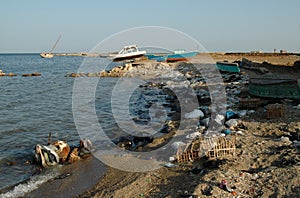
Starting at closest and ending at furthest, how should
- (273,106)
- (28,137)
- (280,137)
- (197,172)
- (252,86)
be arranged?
(197,172) → (280,137) → (273,106) → (28,137) → (252,86)

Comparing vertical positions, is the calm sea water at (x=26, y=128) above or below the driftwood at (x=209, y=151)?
below

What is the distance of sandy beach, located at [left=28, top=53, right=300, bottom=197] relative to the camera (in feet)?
18.2

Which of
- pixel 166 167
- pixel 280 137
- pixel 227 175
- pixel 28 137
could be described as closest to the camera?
pixel 227 175

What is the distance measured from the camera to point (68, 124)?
45.3ft

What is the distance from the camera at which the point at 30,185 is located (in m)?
7.65

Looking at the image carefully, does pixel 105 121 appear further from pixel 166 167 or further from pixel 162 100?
pixel 166 167

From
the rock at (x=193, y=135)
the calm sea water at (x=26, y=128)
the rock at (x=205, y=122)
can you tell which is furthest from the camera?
the rock at (x=205, y=122)

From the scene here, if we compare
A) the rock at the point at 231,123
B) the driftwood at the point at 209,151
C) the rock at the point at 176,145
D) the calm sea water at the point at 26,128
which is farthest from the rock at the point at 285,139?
the calm sea water at the point at 26,128

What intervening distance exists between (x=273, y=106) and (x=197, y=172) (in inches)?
213

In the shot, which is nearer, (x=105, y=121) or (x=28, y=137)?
(x=28, y=137)

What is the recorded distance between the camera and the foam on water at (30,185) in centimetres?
723

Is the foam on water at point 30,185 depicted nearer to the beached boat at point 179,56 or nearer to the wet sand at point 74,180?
the wet sand at point 74,180

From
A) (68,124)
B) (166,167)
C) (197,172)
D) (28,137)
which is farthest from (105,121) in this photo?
(197,172)

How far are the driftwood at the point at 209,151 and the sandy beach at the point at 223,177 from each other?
0.18 m
